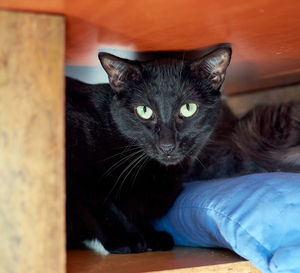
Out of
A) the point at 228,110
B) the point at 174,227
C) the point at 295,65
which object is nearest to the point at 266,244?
the point at 174,227

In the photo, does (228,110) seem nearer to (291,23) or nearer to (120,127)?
(120,127)

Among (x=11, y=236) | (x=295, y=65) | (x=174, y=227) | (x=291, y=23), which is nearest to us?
(x=11, y=236)

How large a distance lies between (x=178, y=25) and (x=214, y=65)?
1.34ft

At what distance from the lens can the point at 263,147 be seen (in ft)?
5.82

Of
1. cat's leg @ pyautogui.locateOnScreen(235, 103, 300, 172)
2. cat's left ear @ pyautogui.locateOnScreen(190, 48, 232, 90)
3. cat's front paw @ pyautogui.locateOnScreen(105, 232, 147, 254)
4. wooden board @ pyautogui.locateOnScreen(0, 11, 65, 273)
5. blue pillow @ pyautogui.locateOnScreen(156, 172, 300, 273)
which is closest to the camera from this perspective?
wooden board @ pyautogui.locateOnScreen(0, 11, 65, 273)

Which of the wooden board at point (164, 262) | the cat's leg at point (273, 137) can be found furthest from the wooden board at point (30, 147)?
the cat's leg at point (273, 137)

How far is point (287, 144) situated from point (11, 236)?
48.7 inches

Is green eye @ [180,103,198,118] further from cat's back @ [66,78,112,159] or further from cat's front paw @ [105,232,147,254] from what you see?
cat's front paw @ [105,232,147,254]

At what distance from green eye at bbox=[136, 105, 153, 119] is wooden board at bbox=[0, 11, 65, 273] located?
54 centimetres

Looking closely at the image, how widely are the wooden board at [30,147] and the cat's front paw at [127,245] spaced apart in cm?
41

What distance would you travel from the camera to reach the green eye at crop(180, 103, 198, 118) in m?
1.33

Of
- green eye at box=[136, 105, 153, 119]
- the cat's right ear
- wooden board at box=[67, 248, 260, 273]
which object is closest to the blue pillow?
wooden board at box=[67, 248, 260, 273]

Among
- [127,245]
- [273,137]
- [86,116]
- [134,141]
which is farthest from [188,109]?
[273,137]

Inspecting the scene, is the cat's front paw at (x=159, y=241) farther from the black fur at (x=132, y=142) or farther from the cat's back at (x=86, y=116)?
the cat's back at (x=86, y=116)
